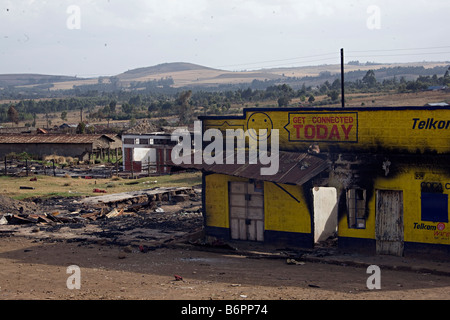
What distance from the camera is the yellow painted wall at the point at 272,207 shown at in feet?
63.7

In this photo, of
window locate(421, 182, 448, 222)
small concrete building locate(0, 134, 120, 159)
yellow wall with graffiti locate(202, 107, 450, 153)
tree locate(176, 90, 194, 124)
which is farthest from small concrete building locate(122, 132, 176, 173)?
tree locate(176, 90, 194, 124)

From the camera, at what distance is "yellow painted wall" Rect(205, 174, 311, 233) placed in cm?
1942

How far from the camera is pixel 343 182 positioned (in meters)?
18.8

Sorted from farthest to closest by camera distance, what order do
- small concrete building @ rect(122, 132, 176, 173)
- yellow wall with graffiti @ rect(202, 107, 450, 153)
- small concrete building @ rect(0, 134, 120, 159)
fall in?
small concrete building @ rect(0, 134, 120, 159), small concrete building @ rect(122, 132, 176, 173), yellow wall with graffiti @ rect(202, 107, 450, 153)

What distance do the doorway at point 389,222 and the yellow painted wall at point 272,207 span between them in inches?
93.8

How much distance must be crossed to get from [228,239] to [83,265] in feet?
18.4

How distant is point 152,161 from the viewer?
50.3m

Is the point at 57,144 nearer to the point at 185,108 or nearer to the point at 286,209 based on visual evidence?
the point at 286,209

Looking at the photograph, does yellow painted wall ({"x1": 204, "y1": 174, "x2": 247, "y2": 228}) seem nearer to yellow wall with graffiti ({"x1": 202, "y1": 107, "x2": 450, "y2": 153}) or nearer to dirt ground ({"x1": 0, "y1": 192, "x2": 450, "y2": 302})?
dirt ground ({"x1": 0, "y1": 192, "x2": 450, "y2": 302})

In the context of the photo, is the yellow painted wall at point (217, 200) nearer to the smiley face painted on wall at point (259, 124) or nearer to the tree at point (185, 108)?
the smiley face painted on wall at point (259, 124)

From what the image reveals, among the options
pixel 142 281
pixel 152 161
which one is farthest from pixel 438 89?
pixel 142 281

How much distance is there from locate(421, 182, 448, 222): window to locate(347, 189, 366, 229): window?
6.11ft

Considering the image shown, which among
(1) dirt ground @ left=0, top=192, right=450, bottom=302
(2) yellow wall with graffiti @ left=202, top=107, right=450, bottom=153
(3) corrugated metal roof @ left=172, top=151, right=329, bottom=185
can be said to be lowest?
(1) dirt ground @ left=0, top=192, right=450, bottom=302

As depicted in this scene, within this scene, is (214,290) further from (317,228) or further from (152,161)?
(152,161)
